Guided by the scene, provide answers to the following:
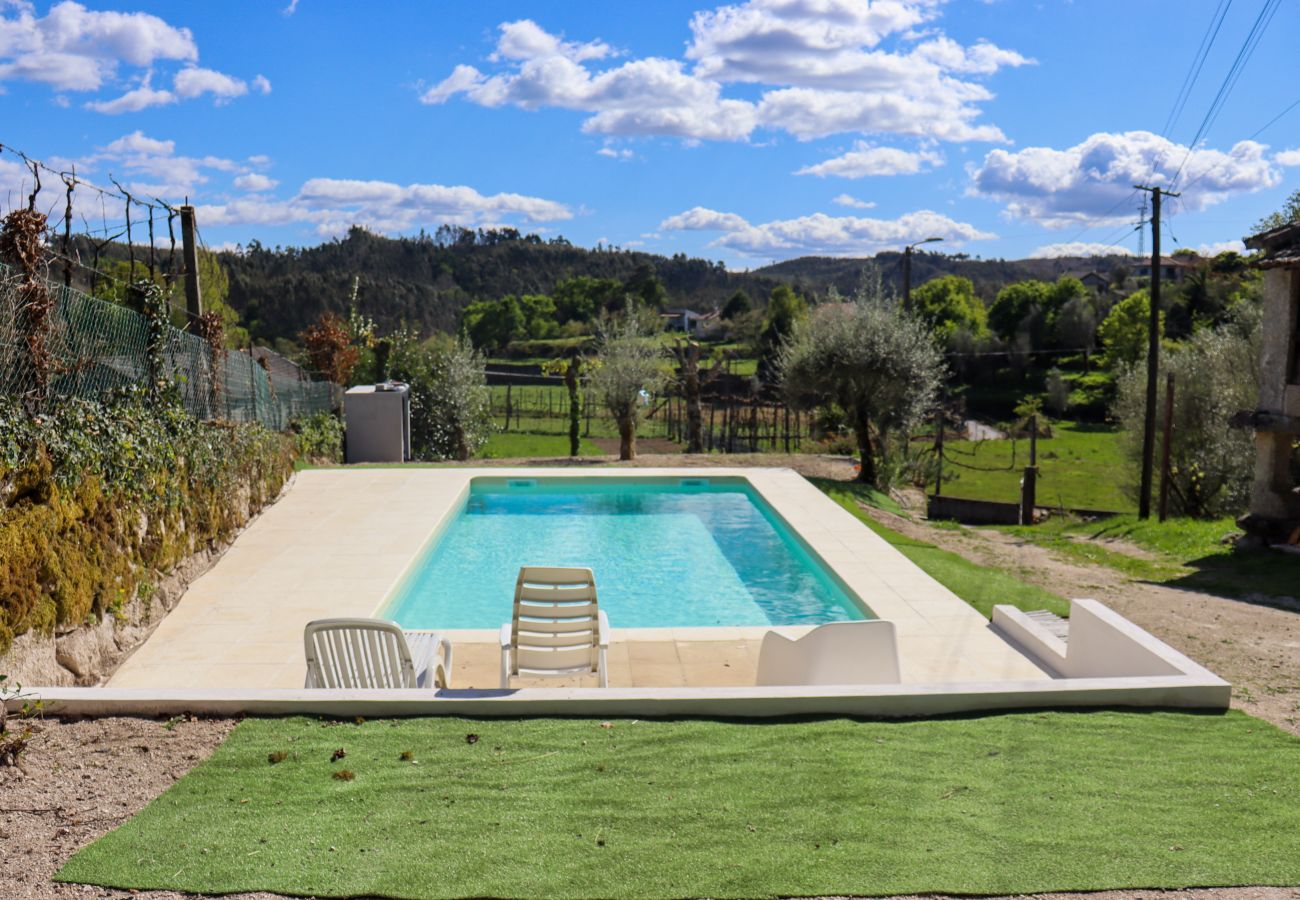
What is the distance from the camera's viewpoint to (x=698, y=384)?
73.3 ft

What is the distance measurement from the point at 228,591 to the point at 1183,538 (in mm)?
13007

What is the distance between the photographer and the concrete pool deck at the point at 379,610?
260 inches

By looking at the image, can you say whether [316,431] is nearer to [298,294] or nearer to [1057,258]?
[298,294]

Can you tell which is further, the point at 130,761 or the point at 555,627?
the point at 555,627

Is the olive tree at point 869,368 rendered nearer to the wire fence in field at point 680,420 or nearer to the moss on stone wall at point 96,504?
the wire fence in field at point 680,420

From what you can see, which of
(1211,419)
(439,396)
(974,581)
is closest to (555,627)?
(974,581)

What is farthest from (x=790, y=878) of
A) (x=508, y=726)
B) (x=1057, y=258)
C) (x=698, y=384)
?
(x=1057, y=258)

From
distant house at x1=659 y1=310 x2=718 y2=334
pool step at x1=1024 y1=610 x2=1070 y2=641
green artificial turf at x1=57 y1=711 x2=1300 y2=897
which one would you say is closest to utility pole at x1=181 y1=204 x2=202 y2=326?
green artificial turf at x1=57 y1=711 x2=1300 y2=897

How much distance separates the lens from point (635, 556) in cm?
1176

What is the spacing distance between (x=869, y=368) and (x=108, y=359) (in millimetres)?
12164

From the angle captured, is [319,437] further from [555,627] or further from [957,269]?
[957,269]

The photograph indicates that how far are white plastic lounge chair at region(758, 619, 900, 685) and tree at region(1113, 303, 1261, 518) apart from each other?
15621mm

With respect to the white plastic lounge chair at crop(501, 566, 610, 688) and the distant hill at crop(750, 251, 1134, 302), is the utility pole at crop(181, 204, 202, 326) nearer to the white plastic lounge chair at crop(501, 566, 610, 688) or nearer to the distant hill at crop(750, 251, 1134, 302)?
the white plastic lounge chair at crop(501, 566, 610, 688)

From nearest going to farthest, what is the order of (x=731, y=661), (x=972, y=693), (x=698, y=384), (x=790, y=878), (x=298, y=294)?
(x=790, y=878), (x=972, y=693), (x=731, y=661), (x=698, y=384), (x=298, y=294)
